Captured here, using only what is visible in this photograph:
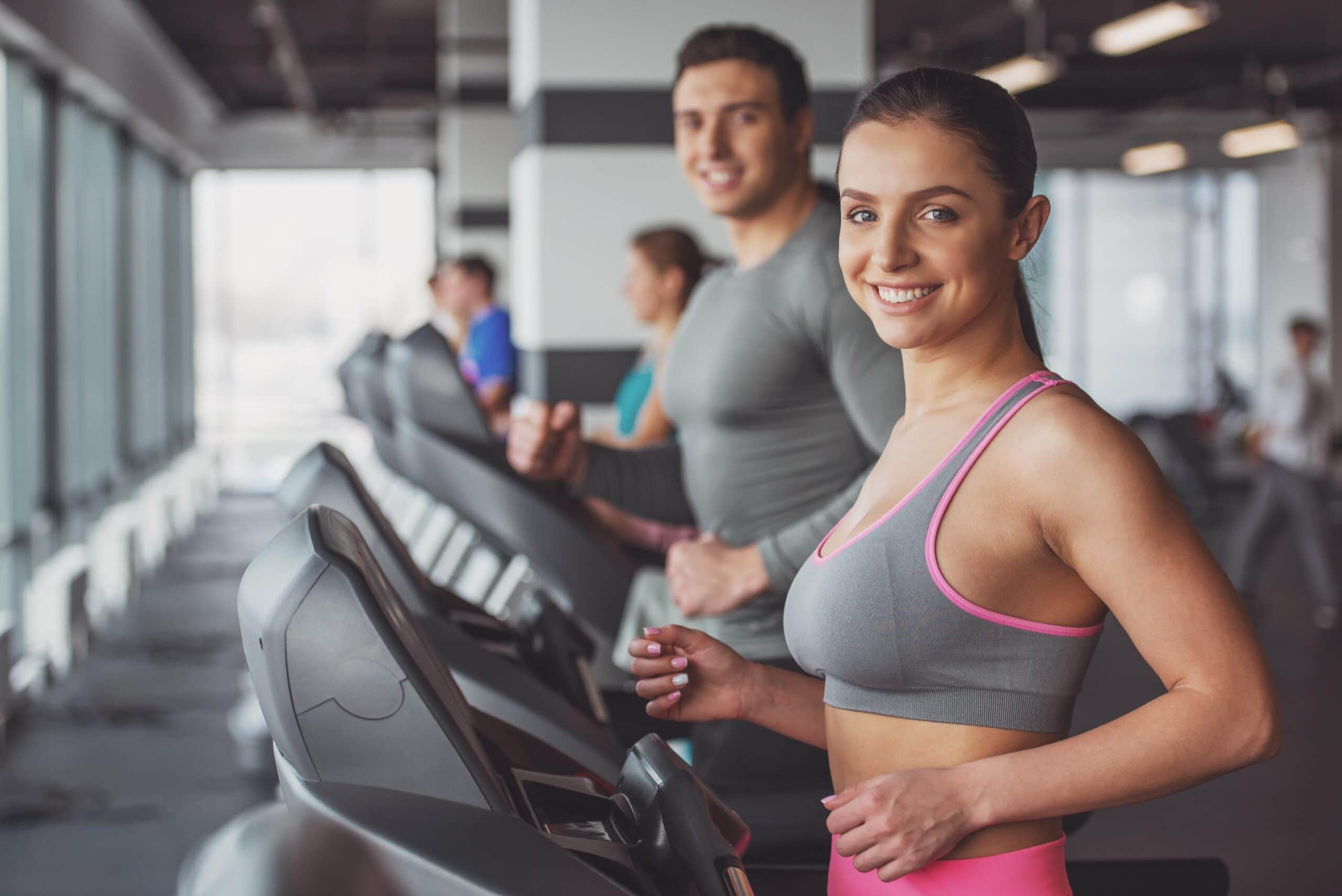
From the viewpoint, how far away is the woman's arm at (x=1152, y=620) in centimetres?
88

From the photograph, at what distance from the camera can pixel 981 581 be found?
0.94 m

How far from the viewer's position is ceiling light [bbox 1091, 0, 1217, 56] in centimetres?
648

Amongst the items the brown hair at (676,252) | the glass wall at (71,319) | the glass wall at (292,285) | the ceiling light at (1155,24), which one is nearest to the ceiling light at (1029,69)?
the ceiling light at (1155,24)

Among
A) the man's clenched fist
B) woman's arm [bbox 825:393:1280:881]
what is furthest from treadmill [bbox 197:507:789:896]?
the man's clenched fist

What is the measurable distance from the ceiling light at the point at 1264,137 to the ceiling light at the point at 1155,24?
333 cm

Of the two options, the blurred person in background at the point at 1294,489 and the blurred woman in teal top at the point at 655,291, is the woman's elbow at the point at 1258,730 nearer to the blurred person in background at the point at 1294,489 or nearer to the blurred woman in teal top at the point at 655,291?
the blurred woman in teal top at the point at 655,291

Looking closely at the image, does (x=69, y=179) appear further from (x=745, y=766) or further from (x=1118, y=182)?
(x=1118, y=182)

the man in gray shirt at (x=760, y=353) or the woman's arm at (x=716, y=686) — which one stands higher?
the man in gray shirt at (x=760, y=353)

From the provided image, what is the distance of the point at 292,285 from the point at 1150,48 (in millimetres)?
8575

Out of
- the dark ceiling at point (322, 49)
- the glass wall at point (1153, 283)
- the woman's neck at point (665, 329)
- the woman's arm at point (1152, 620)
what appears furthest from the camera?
the glass wall at point (1153, 283)

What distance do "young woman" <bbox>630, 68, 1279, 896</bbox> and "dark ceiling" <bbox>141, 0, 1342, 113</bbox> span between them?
28.0 ft

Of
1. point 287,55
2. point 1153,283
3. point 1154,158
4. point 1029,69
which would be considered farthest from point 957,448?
point 1153,283

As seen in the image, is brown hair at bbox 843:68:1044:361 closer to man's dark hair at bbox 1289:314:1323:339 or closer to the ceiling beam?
man's dark hair at bbox 1289:314:1323:339

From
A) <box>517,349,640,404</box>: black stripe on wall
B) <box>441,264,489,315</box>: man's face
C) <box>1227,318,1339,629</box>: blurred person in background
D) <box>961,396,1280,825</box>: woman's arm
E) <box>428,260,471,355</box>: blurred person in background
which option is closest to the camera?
<box>961,396,1280,825</box>: woman's arm
